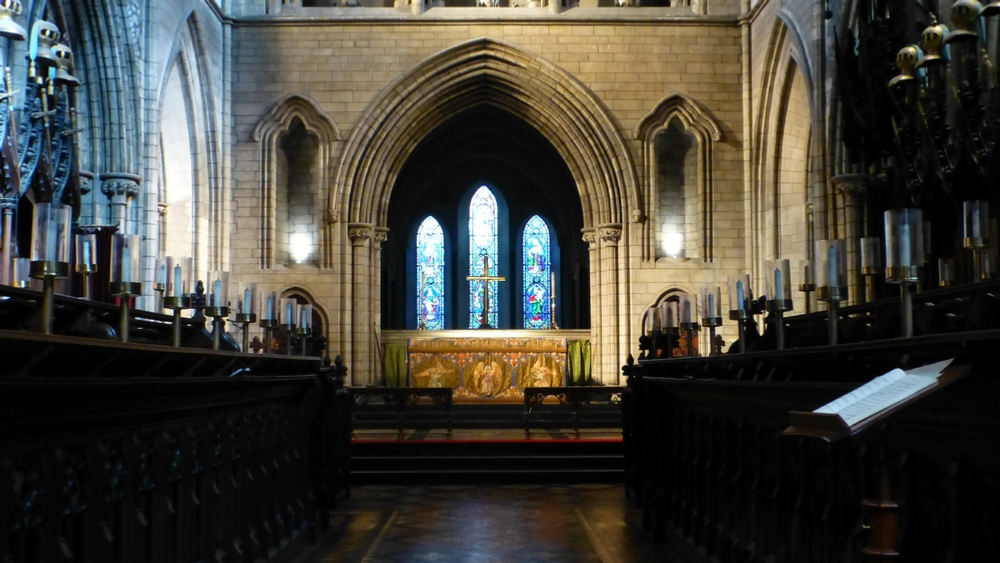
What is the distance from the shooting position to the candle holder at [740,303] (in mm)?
6406

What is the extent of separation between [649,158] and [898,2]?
758 cm

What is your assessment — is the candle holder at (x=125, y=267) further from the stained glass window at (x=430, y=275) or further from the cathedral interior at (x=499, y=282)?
the stained glass window at (x=430, y=275)

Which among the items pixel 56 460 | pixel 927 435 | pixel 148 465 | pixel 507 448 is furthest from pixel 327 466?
pixel 927 435

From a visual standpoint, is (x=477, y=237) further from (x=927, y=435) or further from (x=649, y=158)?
(x=927, y=435)

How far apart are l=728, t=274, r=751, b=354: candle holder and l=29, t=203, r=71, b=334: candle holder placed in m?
3.89

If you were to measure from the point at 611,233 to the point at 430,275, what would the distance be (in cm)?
822

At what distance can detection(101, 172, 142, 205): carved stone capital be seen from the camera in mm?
12562

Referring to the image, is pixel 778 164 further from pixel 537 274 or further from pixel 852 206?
pixel 537 274

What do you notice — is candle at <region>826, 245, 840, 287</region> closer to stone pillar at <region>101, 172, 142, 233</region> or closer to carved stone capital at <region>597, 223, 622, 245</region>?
stone pillar at <region>101, 172, 142, 233</region>

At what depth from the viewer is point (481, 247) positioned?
81.7ft

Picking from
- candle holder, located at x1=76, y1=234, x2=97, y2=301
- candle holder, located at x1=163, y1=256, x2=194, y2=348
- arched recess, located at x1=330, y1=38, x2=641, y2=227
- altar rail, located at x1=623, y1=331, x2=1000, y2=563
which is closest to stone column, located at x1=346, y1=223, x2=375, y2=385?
arched recess, located at x1=330, y1=38, x2=641, y2=227

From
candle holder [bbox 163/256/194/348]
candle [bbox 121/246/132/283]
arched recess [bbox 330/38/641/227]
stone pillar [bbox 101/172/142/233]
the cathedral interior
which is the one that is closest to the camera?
the cathedral interior

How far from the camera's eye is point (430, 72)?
17.2 m

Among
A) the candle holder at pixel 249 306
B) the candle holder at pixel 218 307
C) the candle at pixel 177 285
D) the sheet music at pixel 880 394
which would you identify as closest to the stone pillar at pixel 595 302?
the candle holder at pixel 249 306
